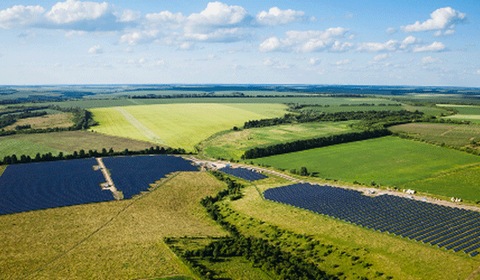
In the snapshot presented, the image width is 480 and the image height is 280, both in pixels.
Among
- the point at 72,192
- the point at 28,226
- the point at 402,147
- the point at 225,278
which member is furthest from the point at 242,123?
the point at 225,278

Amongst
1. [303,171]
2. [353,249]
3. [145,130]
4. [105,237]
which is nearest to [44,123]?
[145,130]

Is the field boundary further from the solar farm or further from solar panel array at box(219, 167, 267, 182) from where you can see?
solar panel array at box(219, 167, 267, 182)

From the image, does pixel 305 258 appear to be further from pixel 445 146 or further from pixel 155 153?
pixel 445 146

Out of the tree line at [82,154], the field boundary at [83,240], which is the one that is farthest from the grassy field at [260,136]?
the field boundary at [83,240]

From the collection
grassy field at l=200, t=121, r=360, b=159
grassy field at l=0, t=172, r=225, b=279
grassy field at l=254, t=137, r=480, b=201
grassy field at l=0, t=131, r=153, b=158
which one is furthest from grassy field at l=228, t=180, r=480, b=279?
grassy field at l=0, t=131, r=153, b=158

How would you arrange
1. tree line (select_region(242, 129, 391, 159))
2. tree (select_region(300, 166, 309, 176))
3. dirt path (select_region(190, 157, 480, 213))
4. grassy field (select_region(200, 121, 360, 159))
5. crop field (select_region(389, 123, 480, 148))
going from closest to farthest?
dirt path (select_region(190, 157, 480, 213))
tree (select_region(300, 166, 309, 176))
tree line (select_region(242, 129, 391, 159))
grassy field (select_region(200, 121, 360, 159))
crop field (select_region(389, 123, 480, 148))
